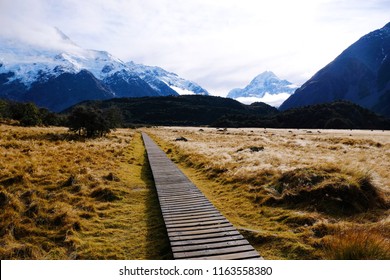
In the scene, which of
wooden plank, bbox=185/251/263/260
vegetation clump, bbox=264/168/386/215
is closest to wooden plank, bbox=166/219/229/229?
wooden plank, bbox=185/251/263/260

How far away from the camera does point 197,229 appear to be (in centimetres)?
956

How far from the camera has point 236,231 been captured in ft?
30.6

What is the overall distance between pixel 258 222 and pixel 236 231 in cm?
220

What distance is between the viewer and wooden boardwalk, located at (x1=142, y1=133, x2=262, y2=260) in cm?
794

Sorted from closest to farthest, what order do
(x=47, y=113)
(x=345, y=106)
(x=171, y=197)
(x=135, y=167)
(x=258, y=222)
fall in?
1. (x=258, y=222)
2. (x=171, y=197)
3. (x=135, y=167)
4. (x=47, y=113)
5. (x=345, y=106)

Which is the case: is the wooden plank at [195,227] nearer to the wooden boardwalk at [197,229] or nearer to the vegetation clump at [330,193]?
the wooden boardwalk at [197,229]

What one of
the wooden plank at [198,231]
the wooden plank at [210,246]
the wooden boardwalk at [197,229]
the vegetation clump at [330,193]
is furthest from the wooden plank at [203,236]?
the vegetation clump at [330,193]

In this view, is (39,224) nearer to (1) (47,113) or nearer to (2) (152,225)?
(2) (152,225)

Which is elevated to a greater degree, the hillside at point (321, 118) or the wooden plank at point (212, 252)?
the hillside at point (321, 118)

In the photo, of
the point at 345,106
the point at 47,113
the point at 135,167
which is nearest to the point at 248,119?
the point at 345,106

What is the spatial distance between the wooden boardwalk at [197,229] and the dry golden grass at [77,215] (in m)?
0.48

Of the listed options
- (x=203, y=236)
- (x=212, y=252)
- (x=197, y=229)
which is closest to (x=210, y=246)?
(x=212, y=252)

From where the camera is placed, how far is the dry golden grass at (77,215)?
9.03 meters

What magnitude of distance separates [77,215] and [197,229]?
4.97 meters
